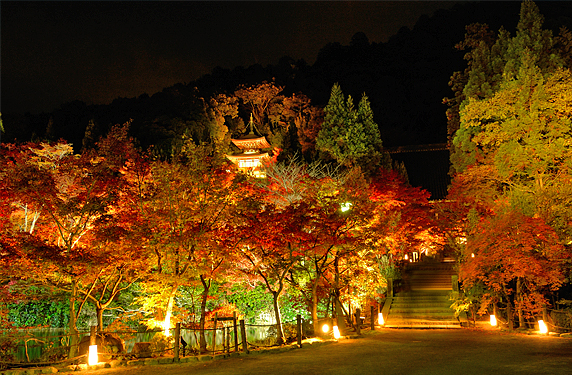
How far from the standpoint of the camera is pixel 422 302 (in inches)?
830

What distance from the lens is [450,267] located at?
2706cm

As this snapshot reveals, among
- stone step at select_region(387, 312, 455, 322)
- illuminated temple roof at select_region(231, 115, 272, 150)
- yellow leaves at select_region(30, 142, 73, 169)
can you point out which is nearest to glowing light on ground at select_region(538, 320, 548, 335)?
stone step at select_region(387, 312, 455, 322)

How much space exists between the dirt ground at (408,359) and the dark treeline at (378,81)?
120ft

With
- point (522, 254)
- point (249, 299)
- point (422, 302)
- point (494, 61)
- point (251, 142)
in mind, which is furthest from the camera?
point (251, 142)


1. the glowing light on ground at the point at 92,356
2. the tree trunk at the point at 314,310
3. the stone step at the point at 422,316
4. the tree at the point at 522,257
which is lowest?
the stone step at the point at 422,316

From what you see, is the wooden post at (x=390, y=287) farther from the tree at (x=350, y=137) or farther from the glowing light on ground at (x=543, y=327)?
the tree at (x=350, y=137)

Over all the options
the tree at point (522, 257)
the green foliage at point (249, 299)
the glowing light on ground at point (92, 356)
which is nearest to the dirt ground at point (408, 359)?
the glowing light on ground at point (92, 356)

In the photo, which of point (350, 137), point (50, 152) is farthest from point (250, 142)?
point (50, 152)

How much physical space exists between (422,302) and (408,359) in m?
11.1

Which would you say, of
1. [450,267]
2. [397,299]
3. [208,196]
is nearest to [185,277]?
[208,196]

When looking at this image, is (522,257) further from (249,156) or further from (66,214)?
(249,156)

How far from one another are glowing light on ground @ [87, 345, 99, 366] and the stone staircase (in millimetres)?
11931

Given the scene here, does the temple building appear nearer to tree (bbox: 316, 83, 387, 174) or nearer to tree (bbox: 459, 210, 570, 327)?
tree (bbox: 316, 83, 387, 174)

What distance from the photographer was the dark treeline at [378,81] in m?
49.6
